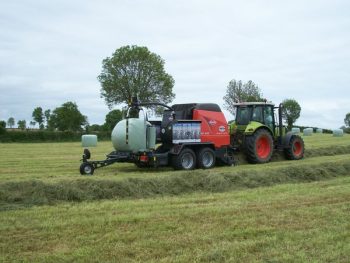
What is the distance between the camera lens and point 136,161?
1463cm

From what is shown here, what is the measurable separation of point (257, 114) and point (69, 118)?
5849 cm

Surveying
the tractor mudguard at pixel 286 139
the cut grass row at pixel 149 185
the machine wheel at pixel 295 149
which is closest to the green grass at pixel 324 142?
the machine wheel at pixel 295 149

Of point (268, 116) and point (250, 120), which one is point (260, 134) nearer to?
point (250, 120)

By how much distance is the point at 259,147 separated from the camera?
709 inches

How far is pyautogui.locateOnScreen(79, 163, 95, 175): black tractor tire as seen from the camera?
13758 mm

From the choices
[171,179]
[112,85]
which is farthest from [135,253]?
[112,85]

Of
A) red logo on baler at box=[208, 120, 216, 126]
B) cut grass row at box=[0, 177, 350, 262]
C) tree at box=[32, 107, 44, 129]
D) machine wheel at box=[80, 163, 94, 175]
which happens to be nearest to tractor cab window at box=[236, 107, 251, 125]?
red logo on baler at box=[208, 120, 216, 126]

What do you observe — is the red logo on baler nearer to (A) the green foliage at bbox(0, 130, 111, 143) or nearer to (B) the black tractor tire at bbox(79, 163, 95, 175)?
(B) the black tractor tire at bbox(79, 163, 95, 175)

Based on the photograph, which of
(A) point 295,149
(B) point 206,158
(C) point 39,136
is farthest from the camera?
(C) point 39,136

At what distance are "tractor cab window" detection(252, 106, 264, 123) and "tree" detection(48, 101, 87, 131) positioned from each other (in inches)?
2246

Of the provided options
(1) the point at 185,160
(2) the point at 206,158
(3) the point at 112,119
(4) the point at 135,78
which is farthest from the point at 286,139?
(3) the point at 112,119

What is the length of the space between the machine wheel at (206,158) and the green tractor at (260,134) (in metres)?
1.88

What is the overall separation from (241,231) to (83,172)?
7.52 m

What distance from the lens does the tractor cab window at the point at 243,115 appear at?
59.2 feet
